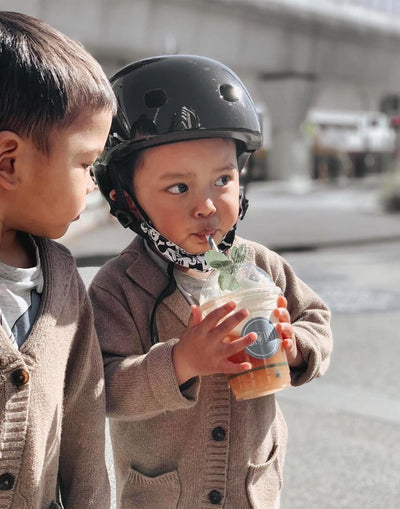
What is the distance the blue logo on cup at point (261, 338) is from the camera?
2031mm

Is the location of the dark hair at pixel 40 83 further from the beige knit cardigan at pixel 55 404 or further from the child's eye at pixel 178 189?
the child's eye at pixel 178 189

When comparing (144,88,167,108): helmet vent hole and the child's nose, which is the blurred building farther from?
the child's nose

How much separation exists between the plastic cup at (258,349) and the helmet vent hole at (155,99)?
0.60m

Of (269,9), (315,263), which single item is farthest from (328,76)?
(315,263)

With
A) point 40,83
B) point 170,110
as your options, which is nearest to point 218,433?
point 170,110

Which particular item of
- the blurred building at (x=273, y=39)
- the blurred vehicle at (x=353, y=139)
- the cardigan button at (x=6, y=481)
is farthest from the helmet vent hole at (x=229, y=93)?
the blurred vehicle at (x=353, y=139)

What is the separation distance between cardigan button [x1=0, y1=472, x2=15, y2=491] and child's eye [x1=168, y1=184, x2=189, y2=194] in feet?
2.76

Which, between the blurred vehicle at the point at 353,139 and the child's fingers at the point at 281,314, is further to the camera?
the blurred vehicle at the point at 353,139

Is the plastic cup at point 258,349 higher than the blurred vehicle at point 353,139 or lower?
higher

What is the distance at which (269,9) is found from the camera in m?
26.7

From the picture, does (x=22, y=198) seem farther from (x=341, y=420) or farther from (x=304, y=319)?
(x=341, y=420)

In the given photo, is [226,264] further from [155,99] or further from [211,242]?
[155,99]

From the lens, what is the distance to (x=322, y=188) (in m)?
37.3

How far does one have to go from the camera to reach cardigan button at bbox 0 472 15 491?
6.06 feet
